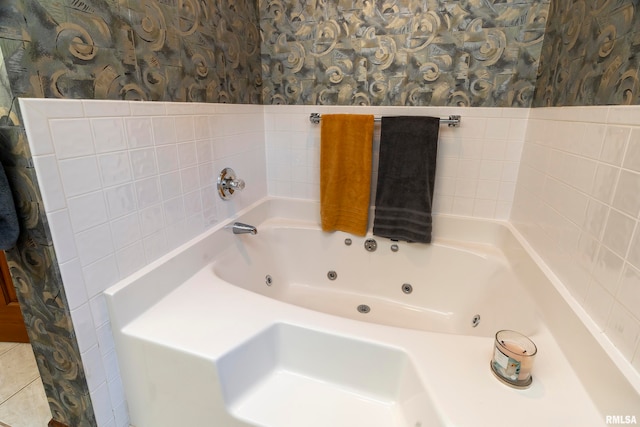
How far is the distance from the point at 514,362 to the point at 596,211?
1.57ft

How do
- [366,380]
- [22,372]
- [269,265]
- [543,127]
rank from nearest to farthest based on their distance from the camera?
[366,380], [543,127], [22,372], [269,265]

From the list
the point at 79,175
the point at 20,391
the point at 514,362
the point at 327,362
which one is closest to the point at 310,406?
the point at 327,362

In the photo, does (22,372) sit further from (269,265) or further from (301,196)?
(301,196)

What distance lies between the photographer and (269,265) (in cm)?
183

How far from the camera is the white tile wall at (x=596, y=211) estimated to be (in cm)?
74

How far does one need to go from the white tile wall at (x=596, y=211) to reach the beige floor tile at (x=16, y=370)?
2.19m

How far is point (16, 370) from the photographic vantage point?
1501mm

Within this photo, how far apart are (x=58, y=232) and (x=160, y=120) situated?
19.4 inches

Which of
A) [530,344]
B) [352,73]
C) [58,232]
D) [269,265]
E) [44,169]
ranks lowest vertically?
[269,265]

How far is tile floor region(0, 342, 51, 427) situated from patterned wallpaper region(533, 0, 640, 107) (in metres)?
2.22

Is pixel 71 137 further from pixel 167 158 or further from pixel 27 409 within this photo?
pixel 27 409

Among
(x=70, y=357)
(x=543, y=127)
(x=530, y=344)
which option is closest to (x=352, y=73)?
(x=543, y=127)

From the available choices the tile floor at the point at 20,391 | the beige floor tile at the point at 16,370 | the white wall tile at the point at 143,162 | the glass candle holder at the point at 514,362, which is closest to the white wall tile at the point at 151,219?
the white wall tile at the point at 143,162

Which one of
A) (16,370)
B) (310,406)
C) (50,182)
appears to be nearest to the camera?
(50,182)
